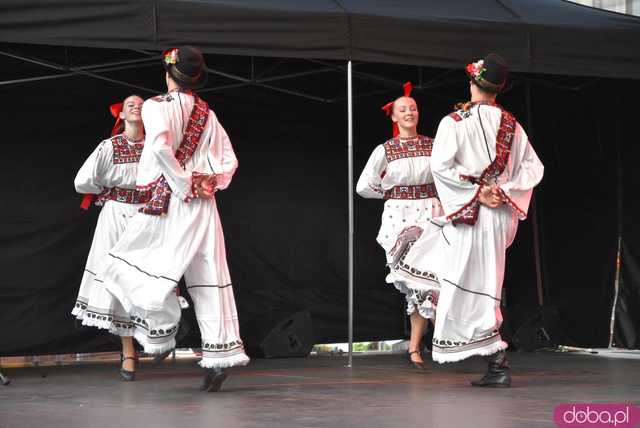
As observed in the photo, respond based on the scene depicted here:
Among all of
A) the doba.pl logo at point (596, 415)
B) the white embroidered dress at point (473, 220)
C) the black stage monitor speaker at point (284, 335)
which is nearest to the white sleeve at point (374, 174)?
the black stage monitor speaker at point (284, 335)

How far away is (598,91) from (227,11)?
11.8ft

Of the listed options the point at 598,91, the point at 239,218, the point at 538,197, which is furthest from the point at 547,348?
the point at 239,218

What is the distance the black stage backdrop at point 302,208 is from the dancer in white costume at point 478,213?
10.1 feet

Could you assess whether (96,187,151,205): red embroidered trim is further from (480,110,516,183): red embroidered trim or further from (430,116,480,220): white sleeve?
(480,110,516,183): red embroidered trim

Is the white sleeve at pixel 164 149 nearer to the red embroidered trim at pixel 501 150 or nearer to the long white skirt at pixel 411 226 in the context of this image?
the red embroidered trim at pixel 501 150

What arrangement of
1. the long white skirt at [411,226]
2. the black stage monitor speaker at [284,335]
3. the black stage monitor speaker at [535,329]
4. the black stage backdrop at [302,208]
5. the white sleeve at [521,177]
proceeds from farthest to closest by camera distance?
the black stage monitor speaker at [535,329] < the black stage monitor speaker at [284,335] < the black stage backdrop at [302,208] < the long white skirt at [411,226] < the white sleeve at [521,177]

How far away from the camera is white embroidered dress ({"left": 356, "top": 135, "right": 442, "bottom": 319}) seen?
25.0ft

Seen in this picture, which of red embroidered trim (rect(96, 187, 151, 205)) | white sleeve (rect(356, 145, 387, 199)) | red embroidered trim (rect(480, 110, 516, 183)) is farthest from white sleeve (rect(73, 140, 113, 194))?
red embroidered trim (rect(480, 110, 516, 183))

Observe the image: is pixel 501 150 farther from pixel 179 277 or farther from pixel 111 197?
pixel 111 197

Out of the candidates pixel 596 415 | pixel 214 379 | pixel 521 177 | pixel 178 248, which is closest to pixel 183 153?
pixel 178 248

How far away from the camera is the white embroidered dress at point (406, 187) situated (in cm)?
761

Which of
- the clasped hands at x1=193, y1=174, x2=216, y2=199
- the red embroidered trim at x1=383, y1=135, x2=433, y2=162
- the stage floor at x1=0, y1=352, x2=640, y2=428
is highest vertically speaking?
the red embroidered trim at x1=383, y1=135, x2=433, y2=162

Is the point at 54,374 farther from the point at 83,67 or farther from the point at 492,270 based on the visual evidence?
the point at 492,270

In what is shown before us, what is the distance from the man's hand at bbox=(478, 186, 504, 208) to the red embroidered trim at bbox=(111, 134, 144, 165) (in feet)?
7.60
